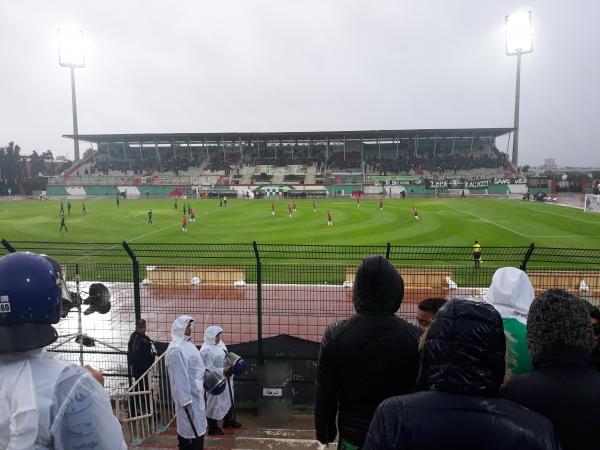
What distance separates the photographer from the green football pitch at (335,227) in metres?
23.3

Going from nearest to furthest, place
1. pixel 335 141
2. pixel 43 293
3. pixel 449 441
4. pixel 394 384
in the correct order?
pixel 449 441 → pixel 43 293 → pixel 394 384 → pixel 335 141

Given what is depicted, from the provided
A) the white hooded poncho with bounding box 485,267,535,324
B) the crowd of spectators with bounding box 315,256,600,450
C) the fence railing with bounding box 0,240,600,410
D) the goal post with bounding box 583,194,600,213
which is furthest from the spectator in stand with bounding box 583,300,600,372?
the goal post with bounding box 583,194,600,213

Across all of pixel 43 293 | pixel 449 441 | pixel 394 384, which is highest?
pixel 43 293

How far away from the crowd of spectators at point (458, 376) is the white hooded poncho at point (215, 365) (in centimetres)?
350

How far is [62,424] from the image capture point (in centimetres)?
159

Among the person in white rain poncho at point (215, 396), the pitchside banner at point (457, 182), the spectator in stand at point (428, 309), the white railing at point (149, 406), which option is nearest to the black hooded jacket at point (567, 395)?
the spectator in stand at point (428, 309)

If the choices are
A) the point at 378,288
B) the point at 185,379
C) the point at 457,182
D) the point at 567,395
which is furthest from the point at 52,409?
the point at 457,182

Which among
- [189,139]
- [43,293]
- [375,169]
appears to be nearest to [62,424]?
[43,293]

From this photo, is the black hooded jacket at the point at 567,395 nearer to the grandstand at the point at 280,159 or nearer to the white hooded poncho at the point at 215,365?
the white hooded poncho at the point at 215,365

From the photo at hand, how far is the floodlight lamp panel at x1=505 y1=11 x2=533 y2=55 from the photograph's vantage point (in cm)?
5528

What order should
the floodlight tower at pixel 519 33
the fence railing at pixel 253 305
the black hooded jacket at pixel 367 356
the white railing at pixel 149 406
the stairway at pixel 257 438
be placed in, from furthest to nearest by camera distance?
the floodlight tower at pixel 519 33 < the fence railing at pixel 253 305 < the white railing at pixel 149 406 < the stairway at pixel 257 438 < the black hooded jacket at pixel 367 356

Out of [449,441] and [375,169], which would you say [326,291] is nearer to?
[449,441]

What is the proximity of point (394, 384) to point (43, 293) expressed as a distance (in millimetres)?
1951

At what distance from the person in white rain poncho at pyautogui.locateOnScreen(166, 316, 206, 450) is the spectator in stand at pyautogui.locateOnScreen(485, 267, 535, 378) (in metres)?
3.33
